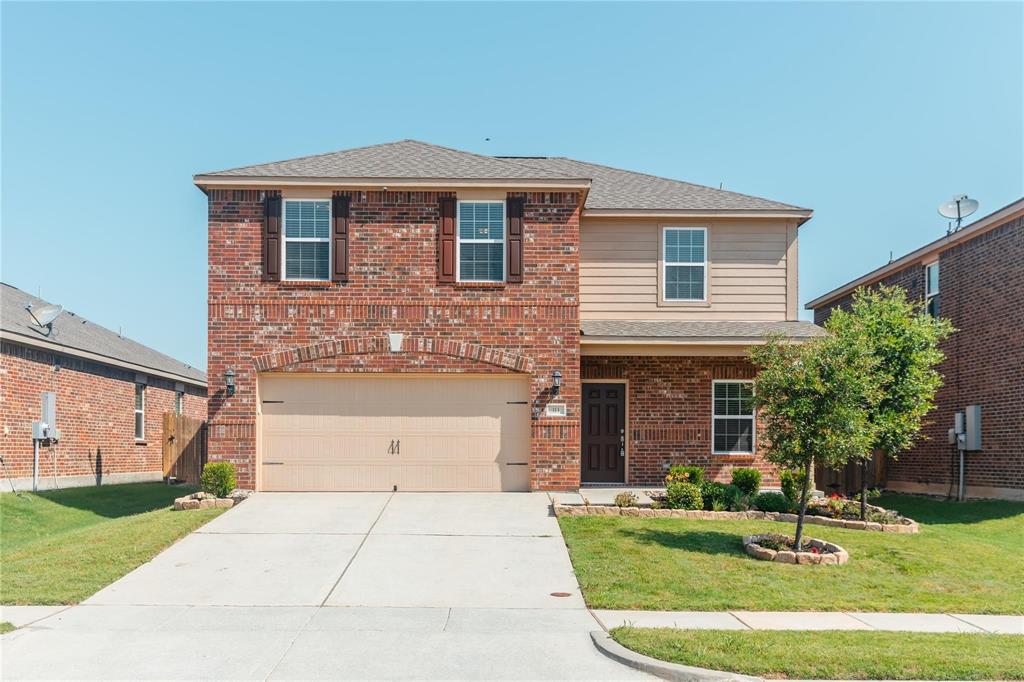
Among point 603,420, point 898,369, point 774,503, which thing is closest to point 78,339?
point 603,420

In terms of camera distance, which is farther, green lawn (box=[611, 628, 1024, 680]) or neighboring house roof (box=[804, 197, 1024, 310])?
neighboring house roof (box=[804, 197, 1024, 310])

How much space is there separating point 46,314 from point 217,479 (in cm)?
855

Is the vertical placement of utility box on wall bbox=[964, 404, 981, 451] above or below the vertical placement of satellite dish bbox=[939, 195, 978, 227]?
below

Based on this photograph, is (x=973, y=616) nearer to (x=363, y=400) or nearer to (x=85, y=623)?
(x=85, y=623)

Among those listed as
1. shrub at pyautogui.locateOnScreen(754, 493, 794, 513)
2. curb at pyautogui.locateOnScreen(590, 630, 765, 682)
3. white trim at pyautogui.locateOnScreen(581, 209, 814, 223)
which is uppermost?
white trim at pyautogui.locateOnScreen(581, 209, 814, 223)

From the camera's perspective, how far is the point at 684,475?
14352mm

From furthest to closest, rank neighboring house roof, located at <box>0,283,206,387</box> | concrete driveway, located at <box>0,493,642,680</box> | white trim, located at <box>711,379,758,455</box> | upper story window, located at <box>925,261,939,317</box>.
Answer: upper story window, located at <box>925,261,939,317</box>
neighboring house roof, located at <box>0,283,206,387</box>
white trim, located at <box>711,379,758,455</box>
concrete driveway, located at <box>0,493,642,680</box>

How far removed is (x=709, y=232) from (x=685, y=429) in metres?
4.22

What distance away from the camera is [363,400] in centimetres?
1582

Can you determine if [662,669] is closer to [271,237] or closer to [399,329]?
[399,329]

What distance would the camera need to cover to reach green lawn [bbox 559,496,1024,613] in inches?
369

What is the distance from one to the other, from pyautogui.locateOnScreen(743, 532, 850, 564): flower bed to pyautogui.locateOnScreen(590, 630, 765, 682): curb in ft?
13.6

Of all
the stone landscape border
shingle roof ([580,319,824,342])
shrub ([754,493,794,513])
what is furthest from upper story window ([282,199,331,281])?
shrub ([754,493,794,513])

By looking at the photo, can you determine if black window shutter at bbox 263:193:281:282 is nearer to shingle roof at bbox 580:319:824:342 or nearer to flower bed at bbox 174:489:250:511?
flower bed at bbox 174:489:250:511
